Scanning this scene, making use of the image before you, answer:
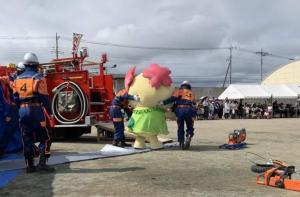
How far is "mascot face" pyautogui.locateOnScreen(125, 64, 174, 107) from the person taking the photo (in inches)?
448

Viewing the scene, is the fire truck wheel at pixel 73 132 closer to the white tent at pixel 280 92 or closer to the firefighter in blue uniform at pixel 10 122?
the firefighter in blue uniform at pixel 10 122

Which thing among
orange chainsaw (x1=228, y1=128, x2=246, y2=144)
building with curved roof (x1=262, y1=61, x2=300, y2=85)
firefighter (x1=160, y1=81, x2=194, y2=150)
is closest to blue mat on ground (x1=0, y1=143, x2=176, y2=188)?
firefighter (x1=160, y1=81, x2=194, y2=150)

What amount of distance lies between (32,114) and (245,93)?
101 feet

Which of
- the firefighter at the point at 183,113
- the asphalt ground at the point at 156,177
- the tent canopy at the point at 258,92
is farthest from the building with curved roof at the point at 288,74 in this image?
the asphalt ground at the point at 156,177

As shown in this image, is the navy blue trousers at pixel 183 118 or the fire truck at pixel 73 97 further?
the fire truck at pixel 73 97

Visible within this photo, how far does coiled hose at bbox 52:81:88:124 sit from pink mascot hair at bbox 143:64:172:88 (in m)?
2.45

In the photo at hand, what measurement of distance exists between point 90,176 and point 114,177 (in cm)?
41

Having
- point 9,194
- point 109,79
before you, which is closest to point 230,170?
point 9,194

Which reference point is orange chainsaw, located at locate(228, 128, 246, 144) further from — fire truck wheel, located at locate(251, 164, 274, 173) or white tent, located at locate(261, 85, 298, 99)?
white tent, located at locate(261, 85, 298, 99)

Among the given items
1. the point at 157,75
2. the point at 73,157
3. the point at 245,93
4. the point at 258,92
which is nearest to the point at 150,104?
the point at 157,75

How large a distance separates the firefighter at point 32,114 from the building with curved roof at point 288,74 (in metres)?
55.9

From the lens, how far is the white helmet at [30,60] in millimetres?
8502

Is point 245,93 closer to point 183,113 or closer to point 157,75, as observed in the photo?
point 183,113

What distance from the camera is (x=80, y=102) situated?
43.7ft
